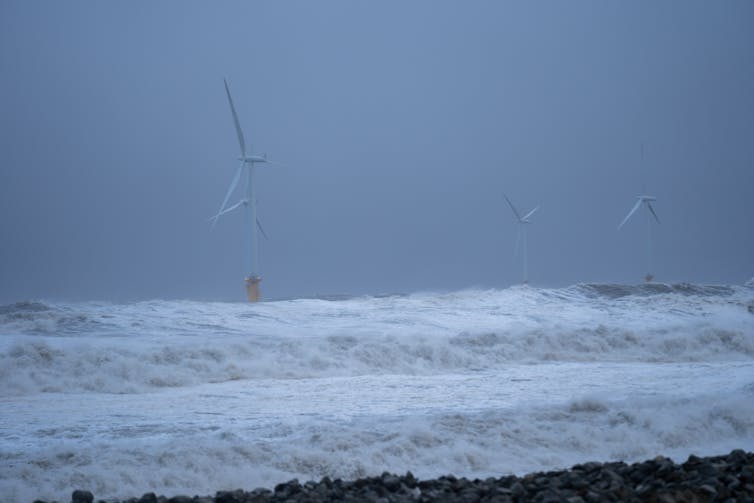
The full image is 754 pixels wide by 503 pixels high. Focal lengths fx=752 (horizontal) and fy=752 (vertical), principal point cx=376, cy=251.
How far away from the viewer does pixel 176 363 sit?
707 inches

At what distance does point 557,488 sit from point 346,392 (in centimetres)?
885

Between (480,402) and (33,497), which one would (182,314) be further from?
(33,497)

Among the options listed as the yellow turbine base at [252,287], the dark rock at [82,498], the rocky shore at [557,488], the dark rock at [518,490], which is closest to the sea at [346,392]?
the dark rock at [82,498]

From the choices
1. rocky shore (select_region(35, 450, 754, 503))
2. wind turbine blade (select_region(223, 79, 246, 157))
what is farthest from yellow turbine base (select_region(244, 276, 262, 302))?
rocky shore (select_region(35, 450, 754, 503))

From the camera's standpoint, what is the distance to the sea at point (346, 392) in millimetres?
8836

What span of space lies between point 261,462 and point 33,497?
95.8 inches

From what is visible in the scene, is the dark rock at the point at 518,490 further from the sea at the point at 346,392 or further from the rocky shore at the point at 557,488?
the sea at the point at 346,392

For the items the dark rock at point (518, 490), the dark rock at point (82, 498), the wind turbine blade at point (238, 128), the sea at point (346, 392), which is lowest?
the sea at point (346, 392)

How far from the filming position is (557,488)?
20.8 feet

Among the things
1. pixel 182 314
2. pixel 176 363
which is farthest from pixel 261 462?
pixel 182 314

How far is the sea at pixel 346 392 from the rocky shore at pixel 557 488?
1686 mm

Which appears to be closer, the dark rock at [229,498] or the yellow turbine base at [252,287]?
the dark rock at [229,498]

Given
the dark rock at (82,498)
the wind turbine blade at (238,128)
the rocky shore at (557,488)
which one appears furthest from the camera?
the wind turbine blade at (238,128)

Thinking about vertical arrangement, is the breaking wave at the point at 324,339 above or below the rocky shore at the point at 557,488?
below
